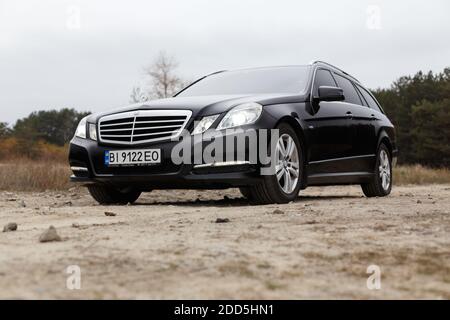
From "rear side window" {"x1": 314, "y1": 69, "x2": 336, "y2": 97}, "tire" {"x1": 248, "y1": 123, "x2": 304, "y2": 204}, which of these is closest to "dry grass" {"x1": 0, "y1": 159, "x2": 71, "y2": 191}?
"rear side window" {"x1": 314, "y1": 69, "x2": 336, "y2": 97}

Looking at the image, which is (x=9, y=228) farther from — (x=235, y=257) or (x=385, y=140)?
(x=385, y=140)

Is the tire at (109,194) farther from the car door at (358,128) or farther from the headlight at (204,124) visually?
the car door at (358,128)

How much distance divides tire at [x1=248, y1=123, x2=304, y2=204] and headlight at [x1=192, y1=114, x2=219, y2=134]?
64 cm

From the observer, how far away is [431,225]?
3938 millimetres

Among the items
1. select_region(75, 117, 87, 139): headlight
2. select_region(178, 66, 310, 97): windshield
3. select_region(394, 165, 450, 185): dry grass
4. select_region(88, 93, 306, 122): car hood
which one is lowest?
select_region(394, 165, 450, 185): dry grass

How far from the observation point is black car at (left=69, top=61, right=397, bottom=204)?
5.65 metres

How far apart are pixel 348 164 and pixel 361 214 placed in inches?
110

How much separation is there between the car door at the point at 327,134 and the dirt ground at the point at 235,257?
7.16ft

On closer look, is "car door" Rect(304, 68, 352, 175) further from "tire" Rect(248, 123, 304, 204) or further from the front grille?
the front grille

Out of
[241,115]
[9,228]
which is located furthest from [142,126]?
[9,228]

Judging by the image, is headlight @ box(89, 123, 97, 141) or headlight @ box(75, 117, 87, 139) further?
headlight @ box(75, 117, 87, 139)
